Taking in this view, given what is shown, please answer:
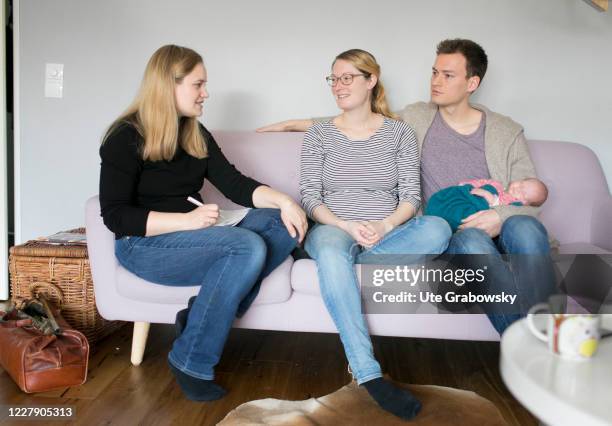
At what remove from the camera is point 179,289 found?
1.84 meters

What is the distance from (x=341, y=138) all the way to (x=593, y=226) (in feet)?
3.54

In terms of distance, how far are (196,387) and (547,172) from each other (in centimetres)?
159

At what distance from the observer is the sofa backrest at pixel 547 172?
2322 mm

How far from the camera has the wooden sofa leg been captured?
198cm

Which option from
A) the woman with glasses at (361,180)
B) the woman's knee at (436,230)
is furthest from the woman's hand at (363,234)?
the woman's knee at (436,230)

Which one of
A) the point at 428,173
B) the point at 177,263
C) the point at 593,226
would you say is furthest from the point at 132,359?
the point at 593,226

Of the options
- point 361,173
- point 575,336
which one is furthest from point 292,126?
point 575,336

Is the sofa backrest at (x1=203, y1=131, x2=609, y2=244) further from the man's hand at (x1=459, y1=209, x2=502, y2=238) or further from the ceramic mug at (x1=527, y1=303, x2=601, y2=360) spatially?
the ceramic mug at (x1=527, y1=303, x2=601, y2=360)

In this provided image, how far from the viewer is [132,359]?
78.5 inches

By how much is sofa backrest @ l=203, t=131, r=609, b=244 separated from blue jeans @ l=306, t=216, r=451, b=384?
21.8 inches

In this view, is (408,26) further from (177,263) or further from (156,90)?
(177,263)

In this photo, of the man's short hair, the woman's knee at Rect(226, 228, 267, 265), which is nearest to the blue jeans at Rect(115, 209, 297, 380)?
the woman's knee at Rect(226, 228, 267, 265)

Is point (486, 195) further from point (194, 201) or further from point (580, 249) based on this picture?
point (194, 201)

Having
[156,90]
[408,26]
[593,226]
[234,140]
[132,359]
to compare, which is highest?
[408,26]
